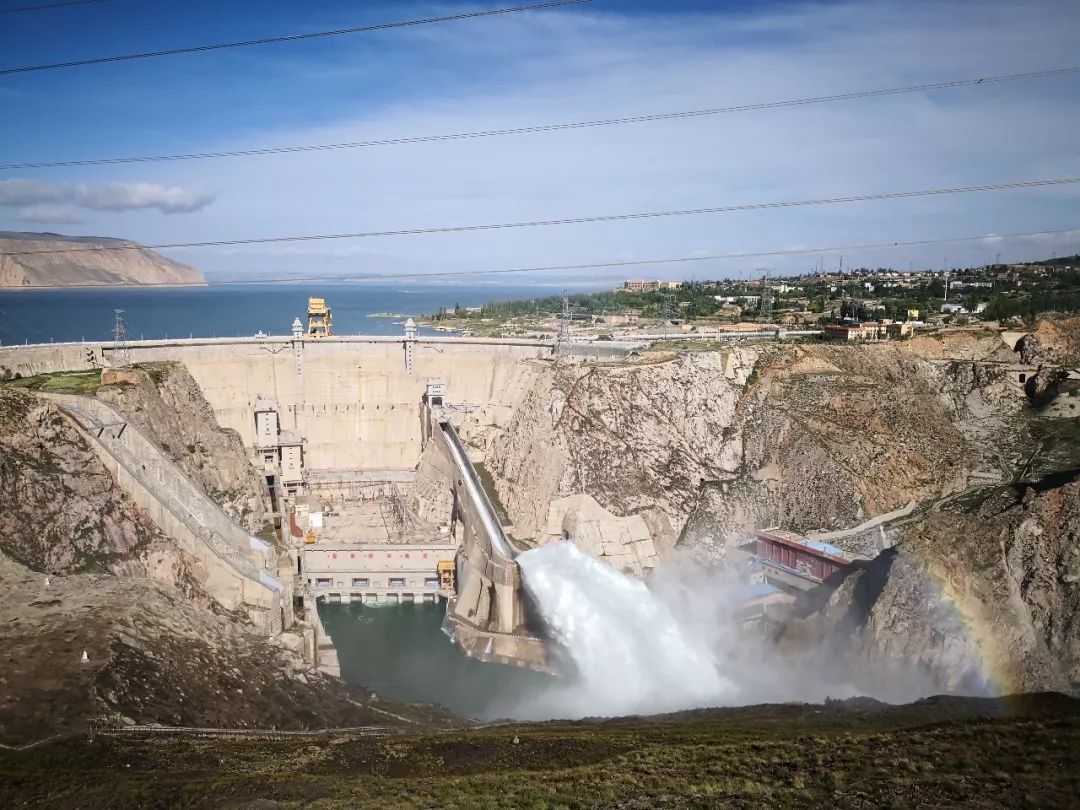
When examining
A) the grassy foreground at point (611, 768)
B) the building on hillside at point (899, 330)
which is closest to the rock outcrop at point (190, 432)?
the grassy foreground at point (611, 768)

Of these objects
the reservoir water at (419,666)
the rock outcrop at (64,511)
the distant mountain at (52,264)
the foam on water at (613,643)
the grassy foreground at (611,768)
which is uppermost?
the distant mountain at (52,264)

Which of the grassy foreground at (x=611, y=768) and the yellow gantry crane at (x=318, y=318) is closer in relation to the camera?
the grassy foreground at (x=611, y=768)

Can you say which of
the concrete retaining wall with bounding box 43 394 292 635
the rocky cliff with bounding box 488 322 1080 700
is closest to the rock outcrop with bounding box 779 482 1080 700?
the rocky cliff with bounding box 488 322 1080 700

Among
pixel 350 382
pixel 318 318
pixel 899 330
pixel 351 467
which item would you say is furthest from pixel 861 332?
pixel 318 318

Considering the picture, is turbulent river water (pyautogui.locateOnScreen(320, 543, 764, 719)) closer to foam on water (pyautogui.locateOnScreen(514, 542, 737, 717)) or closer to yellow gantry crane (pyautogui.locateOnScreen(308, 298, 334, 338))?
foam on water (pyautogui.locateOnScreen(514, 542, 737, 717))

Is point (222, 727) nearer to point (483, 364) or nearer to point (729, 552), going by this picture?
point (729, 552)

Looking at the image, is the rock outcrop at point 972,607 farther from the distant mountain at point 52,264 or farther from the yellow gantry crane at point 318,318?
the distant mountain at point 52,264

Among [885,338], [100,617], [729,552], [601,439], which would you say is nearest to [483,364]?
[601,439]
